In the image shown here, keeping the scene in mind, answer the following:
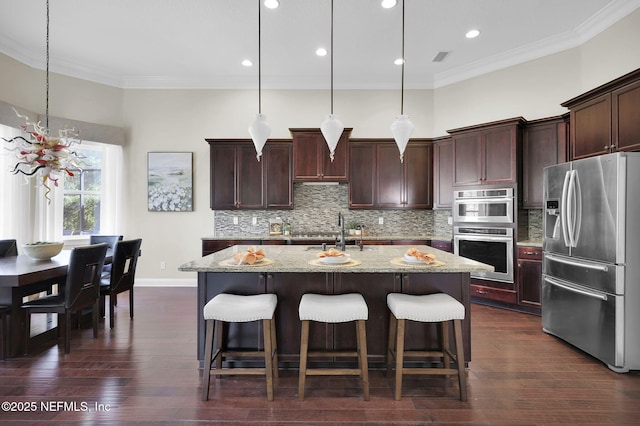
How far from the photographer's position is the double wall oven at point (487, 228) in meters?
3.96

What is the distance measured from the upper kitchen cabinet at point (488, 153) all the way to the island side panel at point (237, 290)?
131 inches

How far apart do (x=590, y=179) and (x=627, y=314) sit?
1100mm

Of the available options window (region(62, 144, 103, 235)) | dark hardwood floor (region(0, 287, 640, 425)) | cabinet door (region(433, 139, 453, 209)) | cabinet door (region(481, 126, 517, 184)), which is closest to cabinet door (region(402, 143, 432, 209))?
cabinet door (region(433, 139, 453, 209))

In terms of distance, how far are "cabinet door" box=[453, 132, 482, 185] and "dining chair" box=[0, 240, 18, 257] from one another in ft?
18.0

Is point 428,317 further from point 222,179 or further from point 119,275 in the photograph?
point 222,179

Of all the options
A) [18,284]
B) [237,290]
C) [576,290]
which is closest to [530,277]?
[576,290]

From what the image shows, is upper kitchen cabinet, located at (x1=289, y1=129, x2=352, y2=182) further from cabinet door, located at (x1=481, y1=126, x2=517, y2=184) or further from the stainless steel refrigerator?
the stainless steel refrigerator

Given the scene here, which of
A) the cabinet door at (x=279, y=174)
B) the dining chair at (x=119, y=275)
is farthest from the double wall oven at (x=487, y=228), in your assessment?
the dining chair at (x=119, y=275)

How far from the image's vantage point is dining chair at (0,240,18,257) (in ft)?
10.9

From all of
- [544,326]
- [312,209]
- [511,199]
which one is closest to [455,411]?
[544,326]

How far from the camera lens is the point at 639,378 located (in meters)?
2.36

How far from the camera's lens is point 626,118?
9.07 feet

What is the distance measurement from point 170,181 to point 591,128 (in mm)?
5585

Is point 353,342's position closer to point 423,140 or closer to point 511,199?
point 511,199
